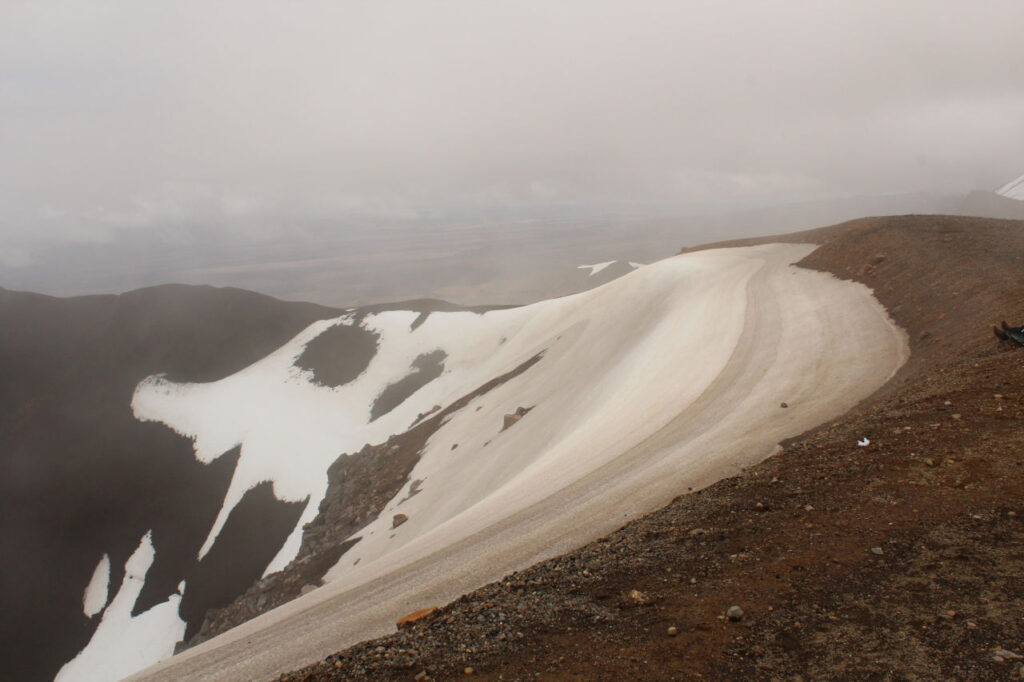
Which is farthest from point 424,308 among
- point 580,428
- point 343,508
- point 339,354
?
point 580,428

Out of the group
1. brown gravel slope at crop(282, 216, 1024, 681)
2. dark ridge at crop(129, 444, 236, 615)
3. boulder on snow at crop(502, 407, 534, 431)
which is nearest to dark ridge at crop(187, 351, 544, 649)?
boulder on snow at crop(502, 407, 534, 431)

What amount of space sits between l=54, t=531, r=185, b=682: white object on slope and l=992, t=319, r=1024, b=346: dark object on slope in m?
50.7

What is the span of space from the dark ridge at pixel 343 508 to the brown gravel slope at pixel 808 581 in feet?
87.9

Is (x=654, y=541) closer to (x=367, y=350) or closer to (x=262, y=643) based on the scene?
(x=262, y=643)

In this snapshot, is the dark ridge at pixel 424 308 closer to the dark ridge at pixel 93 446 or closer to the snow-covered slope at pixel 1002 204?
the dark ridge at pixel 93 446

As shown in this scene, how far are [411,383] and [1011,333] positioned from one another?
2155 inches

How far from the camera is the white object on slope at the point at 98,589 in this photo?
163 ft

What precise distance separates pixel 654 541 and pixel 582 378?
2328 centimetres

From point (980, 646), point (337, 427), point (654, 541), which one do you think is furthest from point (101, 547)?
point (980, 646)

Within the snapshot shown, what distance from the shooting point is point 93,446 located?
215 ft

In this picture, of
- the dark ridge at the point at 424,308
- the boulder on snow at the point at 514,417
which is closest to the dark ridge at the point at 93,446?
the dark ridge at the point at 424,308

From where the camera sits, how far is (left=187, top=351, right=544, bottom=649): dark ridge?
32094 mm

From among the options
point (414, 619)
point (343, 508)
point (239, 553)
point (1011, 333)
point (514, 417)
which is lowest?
point (239, 553)

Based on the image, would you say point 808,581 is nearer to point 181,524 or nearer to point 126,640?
point 126,640
